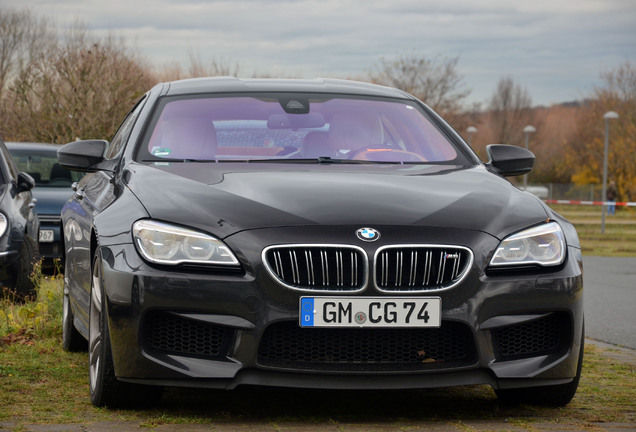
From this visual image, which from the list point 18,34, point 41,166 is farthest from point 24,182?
point 18,34

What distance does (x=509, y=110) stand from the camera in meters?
107

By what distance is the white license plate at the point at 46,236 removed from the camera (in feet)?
41.6

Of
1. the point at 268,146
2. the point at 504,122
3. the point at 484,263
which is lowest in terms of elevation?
the point at 504,122

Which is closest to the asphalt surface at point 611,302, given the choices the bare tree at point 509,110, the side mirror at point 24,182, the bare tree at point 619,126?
the side mirror at point 24,182

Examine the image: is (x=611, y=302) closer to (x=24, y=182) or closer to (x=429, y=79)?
(x=24, y=182)

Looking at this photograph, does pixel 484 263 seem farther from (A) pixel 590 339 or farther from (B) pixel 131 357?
(A) pixel 590 339

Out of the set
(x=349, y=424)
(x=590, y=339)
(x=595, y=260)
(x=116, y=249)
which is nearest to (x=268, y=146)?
(x=116, y=249)

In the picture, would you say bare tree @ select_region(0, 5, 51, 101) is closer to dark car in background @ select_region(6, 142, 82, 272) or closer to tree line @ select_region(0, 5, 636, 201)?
tree line @ select_region(0, 5, 636, 201)

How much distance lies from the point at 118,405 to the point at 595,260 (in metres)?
16.1

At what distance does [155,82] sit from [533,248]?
43385 millimetres

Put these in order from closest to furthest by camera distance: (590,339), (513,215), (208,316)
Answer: (208,316) → (513,215) → (590,339)

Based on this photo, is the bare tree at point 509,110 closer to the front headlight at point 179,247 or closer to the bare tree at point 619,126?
the bare tree at point 619,126

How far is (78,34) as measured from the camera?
34812mm

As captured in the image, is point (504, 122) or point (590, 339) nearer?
point (590, 339)
